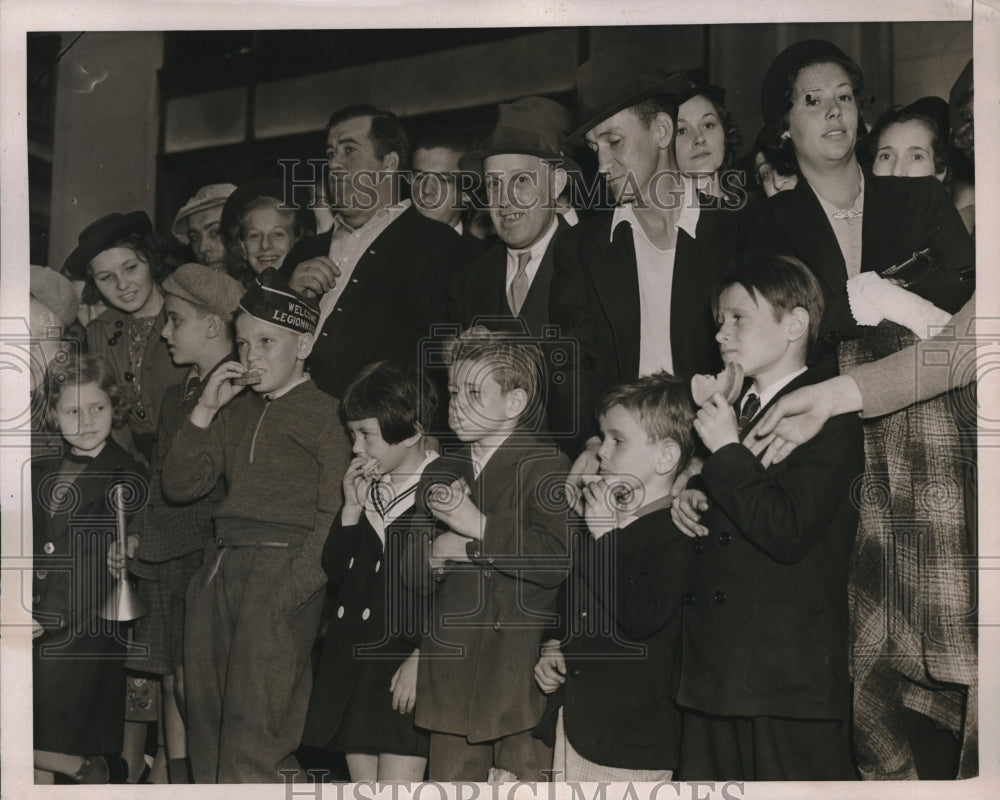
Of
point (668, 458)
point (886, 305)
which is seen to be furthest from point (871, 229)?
point (668, 458)

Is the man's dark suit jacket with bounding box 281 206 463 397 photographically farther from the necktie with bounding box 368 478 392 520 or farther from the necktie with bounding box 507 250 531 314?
the necktie with bounding box 368 478 392 520

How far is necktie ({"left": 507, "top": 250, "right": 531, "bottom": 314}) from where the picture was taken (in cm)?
309

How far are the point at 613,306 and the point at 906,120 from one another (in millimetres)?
929

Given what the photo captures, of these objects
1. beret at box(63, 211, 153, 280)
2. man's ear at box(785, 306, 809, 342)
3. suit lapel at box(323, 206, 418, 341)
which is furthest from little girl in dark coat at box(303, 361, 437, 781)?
man's ear at box(785, 306, 809, 342)

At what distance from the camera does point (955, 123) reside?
122 inches

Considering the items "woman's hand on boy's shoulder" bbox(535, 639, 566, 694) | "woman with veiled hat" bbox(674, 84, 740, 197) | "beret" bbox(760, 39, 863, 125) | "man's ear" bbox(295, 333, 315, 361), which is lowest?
"woman's hand on boy's shoulder" bbox(535, 639, 566, 694)

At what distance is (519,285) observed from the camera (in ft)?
10.2

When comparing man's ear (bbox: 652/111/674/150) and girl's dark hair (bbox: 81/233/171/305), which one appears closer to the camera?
man's ear (bbox: 652/111/674/150)

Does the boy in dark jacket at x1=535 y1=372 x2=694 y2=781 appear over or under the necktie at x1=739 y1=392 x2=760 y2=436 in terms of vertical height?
under

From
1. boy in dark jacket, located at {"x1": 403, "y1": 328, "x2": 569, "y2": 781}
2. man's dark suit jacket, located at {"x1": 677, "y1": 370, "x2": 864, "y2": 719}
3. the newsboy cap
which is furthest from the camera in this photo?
the newsboy cap

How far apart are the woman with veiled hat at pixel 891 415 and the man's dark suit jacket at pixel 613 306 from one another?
13 cm

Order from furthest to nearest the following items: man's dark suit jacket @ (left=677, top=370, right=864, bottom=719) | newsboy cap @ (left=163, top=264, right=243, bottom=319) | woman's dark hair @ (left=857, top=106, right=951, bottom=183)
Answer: newsboy cap @ (left=163, top=264, right=243, bottom=319) < woman's dark hair @ (left=857, top=106, right=951, bottom=183) < man's dark suit jacket @ (left=677, top=370, right=864, bottom=719)

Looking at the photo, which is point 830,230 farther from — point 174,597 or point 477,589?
point 174,597

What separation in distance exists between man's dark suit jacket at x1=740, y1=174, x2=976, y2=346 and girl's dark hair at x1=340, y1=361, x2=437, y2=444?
3.05 ft
